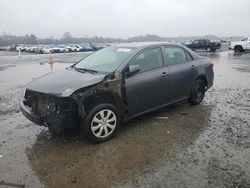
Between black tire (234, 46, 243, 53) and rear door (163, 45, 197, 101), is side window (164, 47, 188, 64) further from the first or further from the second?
black tire (234, 46, 243, 53)

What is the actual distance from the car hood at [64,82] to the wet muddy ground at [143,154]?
95 cm

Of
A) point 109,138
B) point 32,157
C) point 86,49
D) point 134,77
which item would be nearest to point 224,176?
point 109,138

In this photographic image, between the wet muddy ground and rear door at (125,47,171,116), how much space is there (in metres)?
0.45

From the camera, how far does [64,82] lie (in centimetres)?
485

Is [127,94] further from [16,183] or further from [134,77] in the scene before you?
[16,183]

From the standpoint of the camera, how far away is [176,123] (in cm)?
583

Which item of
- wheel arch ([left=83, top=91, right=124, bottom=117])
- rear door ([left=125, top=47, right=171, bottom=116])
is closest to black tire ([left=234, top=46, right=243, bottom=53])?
rear door ([left=125, top=47, right=171, bottom=116])

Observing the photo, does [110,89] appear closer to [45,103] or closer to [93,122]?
[93,122]

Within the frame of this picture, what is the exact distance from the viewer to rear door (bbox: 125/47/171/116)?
5301 millimetres

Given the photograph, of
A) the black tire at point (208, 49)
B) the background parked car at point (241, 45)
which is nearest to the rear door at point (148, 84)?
the background parked car at point (241, 45)

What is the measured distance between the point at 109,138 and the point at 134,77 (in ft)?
4.03

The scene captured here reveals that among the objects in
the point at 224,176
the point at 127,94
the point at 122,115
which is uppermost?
the point at 127,94

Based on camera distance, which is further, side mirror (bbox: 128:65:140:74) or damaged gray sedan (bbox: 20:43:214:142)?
side mirror (bbox: 128:65:140:74)

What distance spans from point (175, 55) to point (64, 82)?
2806mm
